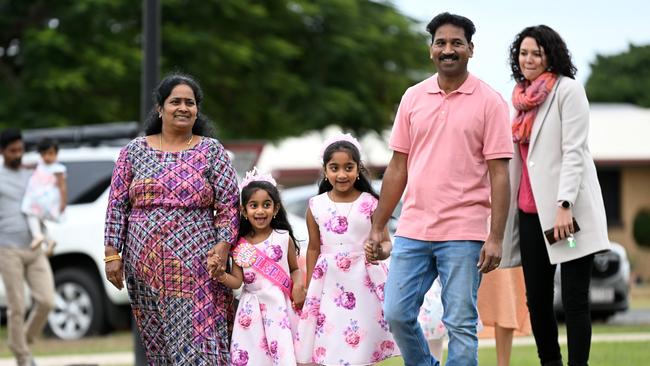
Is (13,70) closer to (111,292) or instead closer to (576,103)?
(111,292)

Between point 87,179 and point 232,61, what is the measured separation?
8.99 metres

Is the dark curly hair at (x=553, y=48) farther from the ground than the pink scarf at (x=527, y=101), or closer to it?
farther from the ground

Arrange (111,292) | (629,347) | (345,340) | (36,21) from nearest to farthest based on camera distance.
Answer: (345,340), (629,347), (111,292), (36,21)

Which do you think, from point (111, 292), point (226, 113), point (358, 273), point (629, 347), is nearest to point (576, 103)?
point (358, 273)

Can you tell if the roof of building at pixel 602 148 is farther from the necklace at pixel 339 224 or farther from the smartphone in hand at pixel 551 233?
the smartphone in hand at pixel 551 233

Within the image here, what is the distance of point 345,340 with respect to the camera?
7719 millimetres

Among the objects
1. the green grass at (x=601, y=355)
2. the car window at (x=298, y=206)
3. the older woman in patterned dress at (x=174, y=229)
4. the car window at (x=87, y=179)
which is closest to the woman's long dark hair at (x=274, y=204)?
the older woman in patterned dress at (x=174, y=229)

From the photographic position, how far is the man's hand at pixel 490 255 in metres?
6.86

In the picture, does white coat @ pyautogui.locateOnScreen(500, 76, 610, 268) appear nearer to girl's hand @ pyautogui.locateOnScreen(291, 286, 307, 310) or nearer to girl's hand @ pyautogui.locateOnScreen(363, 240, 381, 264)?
girl's hand @ pyautogui.locateOnScreen(363, 240, 381, 264)

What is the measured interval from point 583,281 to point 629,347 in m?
4.96

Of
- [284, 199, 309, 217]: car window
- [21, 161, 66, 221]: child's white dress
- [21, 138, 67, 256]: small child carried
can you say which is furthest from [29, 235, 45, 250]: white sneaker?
[284, 199, 309, 217]: car window

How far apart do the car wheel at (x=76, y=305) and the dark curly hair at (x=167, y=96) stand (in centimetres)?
730

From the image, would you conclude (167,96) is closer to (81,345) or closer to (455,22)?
(455,22)

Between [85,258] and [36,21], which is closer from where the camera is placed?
[85,258]
